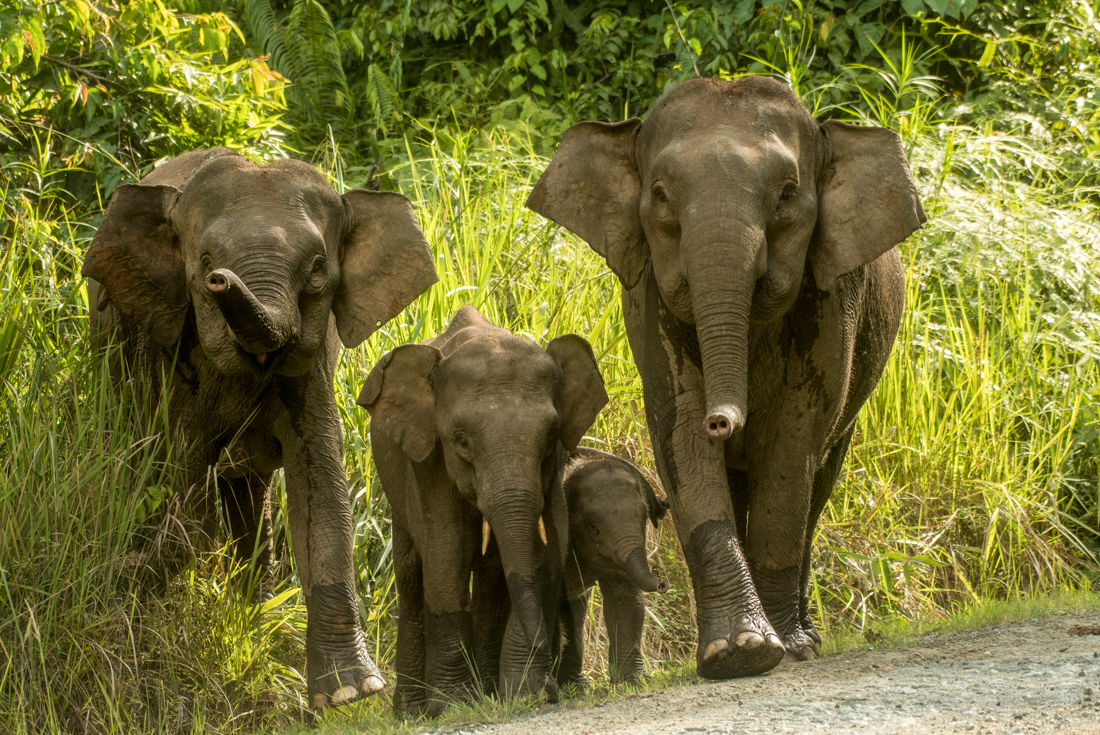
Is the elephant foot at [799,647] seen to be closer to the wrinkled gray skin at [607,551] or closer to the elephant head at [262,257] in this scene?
the wrinkled gray skin at [607,551]

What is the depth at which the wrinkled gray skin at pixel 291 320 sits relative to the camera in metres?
6.11

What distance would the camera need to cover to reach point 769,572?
634 centimetres

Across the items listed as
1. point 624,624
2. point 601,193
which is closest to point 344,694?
point 624,624

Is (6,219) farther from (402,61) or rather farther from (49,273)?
(402,61)

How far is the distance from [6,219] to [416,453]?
10.6ft

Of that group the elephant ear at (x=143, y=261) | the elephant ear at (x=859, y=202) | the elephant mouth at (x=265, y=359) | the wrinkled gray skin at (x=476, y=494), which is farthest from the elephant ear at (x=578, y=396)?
the elephant ear at (x=143, y=261)

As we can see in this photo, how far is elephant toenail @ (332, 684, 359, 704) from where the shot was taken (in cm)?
648

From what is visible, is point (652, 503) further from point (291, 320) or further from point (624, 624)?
point (291, 320)

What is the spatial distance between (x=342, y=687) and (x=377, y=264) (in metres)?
1.82

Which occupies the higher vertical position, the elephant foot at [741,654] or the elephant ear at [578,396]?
the elephant ear at [578,396]

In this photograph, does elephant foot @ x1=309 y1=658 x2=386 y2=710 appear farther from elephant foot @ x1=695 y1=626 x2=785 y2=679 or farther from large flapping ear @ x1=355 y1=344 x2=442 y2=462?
elephant foot @ x1=695 y1=626 x2=785 y2=679

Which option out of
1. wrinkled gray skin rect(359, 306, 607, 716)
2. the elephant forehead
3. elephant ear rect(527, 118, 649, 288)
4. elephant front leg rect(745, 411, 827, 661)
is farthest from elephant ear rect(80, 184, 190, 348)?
elephant front leg rect(745, 411, 827, 661)

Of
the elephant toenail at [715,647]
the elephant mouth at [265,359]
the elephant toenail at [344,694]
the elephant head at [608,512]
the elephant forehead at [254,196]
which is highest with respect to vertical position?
the elephant forehead at [254,196]

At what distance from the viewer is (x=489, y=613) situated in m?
6.59
